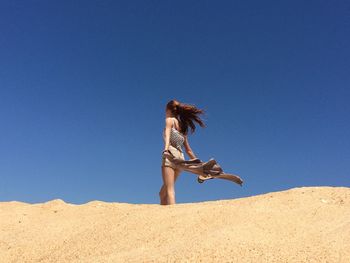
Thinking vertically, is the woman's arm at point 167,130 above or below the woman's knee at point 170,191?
above

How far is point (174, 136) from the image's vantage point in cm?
809

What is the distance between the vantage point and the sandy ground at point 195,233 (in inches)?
173

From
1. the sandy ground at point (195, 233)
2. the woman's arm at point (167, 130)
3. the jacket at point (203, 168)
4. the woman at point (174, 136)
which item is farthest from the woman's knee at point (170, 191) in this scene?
the sandy ground at point (195, 233)

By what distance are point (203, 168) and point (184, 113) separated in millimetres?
1268

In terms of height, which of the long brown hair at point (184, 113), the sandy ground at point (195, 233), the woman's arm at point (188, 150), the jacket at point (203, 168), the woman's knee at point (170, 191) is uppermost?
the long brown hair at point (184, 113)

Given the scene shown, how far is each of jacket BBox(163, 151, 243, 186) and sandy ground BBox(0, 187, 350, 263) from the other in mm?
567

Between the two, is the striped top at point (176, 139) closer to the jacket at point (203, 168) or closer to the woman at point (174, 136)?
the woman at point (174, 136)

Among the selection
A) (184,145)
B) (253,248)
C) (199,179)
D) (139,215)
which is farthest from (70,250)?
(184,145)

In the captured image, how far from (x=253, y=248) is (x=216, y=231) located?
2.06 ft

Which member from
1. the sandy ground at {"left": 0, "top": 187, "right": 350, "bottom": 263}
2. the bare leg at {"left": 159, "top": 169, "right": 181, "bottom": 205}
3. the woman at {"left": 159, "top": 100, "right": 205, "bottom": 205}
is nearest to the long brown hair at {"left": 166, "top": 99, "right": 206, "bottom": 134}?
the woman at {"left": 159, "top": 100, "right": 205, "bottom": 205}

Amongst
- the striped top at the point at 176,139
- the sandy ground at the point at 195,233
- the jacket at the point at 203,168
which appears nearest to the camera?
the sandy ground at the point at 195,233

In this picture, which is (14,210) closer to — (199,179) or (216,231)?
(199,179)

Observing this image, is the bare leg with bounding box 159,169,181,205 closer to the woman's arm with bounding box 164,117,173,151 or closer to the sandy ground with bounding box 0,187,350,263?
the woman's arm with bounding box 164,117,173,151

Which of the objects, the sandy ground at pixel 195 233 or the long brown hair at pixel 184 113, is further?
the long brown hair at pixel 184 113
